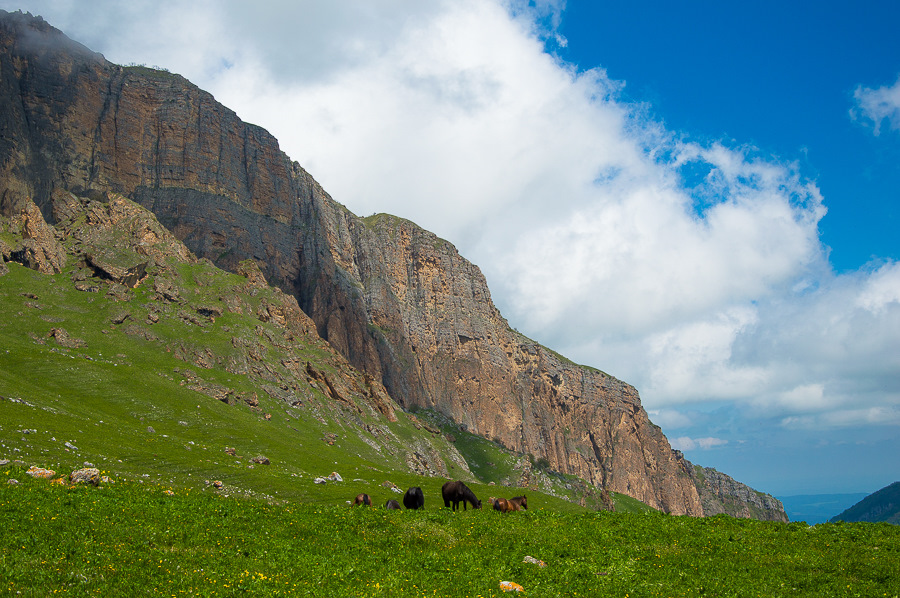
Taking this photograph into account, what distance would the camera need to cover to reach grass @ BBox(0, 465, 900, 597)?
18375mm

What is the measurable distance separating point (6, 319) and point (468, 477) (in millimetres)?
131300

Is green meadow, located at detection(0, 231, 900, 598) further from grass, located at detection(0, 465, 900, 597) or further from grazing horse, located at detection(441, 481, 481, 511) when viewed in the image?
grazing horse, located at detection(441, 481, 481, 511)

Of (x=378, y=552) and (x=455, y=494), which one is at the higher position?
(x=455, y=494)

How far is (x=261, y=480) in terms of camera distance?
6956 centimetres

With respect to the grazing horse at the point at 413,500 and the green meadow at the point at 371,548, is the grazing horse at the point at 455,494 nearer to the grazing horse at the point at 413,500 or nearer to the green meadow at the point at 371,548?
the grazing horse at the point at 413,500

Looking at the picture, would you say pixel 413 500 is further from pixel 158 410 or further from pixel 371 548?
pixel 158 410

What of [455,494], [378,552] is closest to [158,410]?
[455,494]

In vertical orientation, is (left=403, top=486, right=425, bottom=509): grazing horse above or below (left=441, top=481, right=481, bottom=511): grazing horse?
below

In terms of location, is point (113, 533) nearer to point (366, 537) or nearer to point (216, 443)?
point (366, 537)

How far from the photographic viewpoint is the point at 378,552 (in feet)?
78.1

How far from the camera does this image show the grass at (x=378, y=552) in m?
18.4

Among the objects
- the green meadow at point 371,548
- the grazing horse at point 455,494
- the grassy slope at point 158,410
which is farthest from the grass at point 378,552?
the grassy slope at point 158,410

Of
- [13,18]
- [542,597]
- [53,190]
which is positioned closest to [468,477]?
[53,190]

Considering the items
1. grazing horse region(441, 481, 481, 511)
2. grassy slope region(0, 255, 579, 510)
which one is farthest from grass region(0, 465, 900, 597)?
grassy slope region(0, 255, 579, 510)
